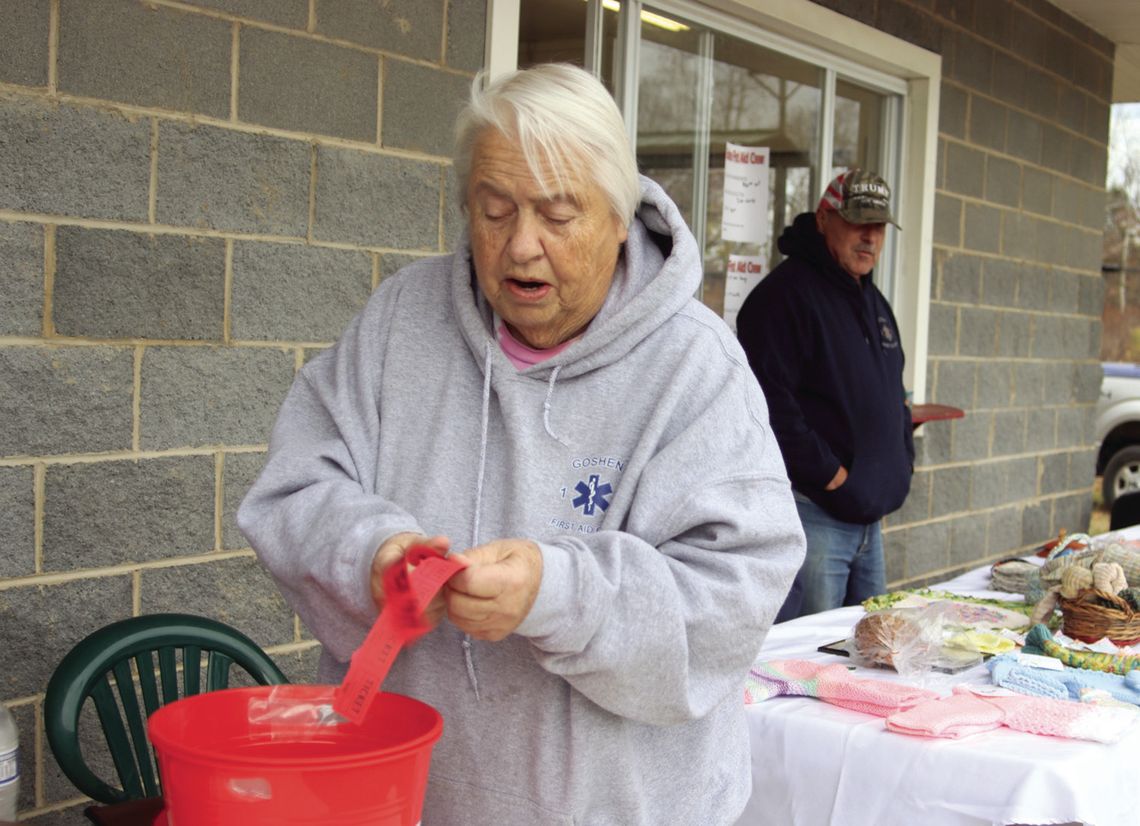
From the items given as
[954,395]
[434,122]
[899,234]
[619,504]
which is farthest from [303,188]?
[954,395]

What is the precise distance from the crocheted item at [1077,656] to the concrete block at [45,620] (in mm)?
2043

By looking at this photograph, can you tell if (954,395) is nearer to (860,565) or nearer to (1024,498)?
(1024,498)

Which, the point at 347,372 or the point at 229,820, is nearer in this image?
the point at 229,820

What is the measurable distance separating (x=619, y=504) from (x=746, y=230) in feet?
13.0

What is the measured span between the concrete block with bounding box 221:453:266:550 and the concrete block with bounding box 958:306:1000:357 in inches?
168

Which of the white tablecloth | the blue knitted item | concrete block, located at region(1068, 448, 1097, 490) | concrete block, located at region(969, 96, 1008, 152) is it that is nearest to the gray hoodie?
the white tablecloth

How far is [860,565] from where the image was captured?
448cm

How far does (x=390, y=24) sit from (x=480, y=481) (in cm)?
225

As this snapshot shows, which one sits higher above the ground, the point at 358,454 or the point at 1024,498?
the point at 358,454

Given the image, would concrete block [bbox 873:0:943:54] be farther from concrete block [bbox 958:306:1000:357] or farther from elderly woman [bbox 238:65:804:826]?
elderly woman [bbox 238:65:804:826]

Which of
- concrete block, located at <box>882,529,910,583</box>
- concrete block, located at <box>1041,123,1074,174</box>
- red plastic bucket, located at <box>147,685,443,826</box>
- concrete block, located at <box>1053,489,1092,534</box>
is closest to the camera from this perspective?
red plastic bucket, located at <box>147,685,443,826</box>

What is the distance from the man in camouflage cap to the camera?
13.8 feet

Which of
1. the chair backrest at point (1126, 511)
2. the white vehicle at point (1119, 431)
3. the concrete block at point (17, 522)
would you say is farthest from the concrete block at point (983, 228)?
the white vehicle at point (1119, 431)

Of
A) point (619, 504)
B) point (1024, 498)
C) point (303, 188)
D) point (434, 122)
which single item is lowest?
point (1024, 498)
